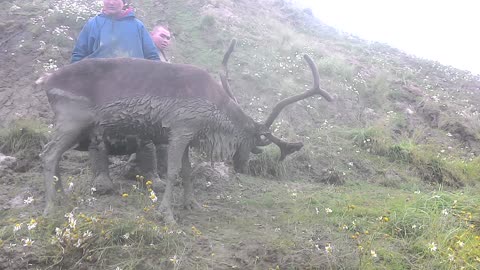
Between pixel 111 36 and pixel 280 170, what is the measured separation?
3.05 meters

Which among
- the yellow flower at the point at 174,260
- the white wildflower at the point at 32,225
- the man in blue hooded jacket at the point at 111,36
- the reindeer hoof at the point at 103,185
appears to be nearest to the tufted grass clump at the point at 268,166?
the man in blue hooded jacket at the point at 111,36

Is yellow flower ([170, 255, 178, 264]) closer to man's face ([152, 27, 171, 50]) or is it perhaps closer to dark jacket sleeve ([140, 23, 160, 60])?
dark jacket sleeve ([140, 23, 160, 60])

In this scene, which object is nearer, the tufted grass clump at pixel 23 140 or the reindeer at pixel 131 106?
the reindeer at pixel 131 106

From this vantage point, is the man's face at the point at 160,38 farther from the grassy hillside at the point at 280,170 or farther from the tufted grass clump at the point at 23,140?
the tufted grass clump at the point at 23,140

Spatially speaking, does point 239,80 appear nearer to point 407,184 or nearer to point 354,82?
point 354,82

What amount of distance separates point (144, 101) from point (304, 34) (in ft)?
30.5

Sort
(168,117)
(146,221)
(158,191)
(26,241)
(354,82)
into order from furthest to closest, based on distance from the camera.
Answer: (354,82)
(158,191)
(168,117)
(146,221)
(26,241)

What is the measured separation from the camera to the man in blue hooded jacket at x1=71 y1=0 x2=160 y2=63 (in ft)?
18.5

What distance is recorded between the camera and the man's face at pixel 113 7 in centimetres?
568

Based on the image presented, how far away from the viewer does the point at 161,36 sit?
21.8ft

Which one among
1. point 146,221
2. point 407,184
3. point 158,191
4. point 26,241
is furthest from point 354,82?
point 26,241

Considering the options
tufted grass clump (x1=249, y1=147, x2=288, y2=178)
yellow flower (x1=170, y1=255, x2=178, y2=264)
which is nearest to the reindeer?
yellow flower (x1=170, y1=255, x2=178, y2=264)

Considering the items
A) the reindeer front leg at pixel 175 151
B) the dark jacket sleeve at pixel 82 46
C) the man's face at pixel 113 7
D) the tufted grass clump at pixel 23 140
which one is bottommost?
the tufted grass clump at pixel 23 140

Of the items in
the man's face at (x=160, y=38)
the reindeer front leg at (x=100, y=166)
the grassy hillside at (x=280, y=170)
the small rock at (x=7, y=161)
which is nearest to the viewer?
the grassy hillside at (x=280, y=170)
